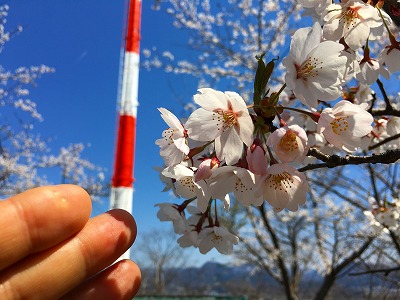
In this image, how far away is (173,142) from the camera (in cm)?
64

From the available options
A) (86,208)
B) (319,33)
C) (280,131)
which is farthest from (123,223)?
(319,33)

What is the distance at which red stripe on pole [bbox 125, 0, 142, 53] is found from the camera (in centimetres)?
275

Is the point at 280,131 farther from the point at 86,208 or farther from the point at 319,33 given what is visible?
the point at 86,208

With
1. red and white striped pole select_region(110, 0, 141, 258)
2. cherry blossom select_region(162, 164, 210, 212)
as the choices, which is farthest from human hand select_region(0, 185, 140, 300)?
red and white striped pole select_region(110, 0, 141, 258)

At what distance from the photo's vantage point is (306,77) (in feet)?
1.90

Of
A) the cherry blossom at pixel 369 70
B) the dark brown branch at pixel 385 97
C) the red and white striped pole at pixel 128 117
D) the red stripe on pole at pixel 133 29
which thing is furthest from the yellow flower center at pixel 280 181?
the red stripe on pole at pixel 133 29

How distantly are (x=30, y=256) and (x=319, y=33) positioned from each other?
1.71ft

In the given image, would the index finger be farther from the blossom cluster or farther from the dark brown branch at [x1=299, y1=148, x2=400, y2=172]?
the dark brown branch at [x1=299, y1=148, x2=400, y2=172]

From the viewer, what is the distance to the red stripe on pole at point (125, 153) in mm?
2383

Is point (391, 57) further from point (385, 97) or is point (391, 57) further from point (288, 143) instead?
point (288, 143)

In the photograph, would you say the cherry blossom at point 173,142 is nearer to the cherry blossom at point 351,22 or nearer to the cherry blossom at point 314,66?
the cherry blossom at point 314,66

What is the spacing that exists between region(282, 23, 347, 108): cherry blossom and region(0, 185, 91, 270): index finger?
0.36 metres

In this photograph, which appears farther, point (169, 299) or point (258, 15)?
point (169, 299)

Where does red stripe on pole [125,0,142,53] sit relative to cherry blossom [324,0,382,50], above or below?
above
